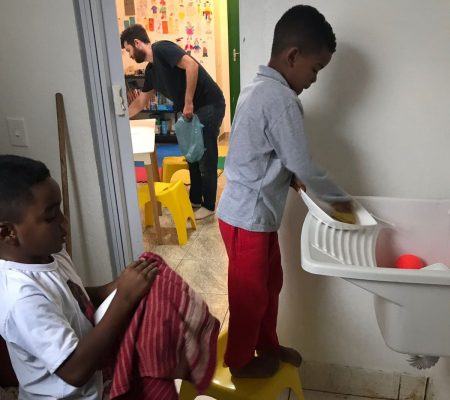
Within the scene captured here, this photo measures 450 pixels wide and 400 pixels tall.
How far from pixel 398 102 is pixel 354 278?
587 millimetres

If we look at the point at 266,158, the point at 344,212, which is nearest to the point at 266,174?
the point at 266,158

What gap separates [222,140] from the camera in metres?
5.16

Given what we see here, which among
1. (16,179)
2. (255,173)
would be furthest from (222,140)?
(16,179)

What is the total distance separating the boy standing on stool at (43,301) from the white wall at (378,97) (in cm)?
66

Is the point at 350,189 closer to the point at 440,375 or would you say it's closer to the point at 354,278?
the point at 354,278

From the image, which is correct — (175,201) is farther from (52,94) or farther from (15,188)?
(15,188)

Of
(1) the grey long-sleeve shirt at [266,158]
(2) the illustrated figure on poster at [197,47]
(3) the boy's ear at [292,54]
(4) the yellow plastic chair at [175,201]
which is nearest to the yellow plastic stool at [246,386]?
(1) the grey long-sleeve shirt at [266,158]

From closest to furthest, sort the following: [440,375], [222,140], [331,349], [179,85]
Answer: [440,375] < [331,349] < [179,85] < [222,140]

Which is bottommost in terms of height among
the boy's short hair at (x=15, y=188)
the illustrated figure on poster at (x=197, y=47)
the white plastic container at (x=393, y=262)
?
the white plastic container at (x=393, y=262)

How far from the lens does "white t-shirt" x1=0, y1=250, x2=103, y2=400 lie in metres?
0.74

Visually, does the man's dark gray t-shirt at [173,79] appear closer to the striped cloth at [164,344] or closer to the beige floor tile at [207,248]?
the beige floor tile at [207,248]

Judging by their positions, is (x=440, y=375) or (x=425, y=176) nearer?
(x=425, y=176)

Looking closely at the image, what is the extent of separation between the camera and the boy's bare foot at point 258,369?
1.28 m

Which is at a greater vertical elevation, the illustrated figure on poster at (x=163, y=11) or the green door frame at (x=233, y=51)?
the illustrated figure on poster at (x=163, y=11)
